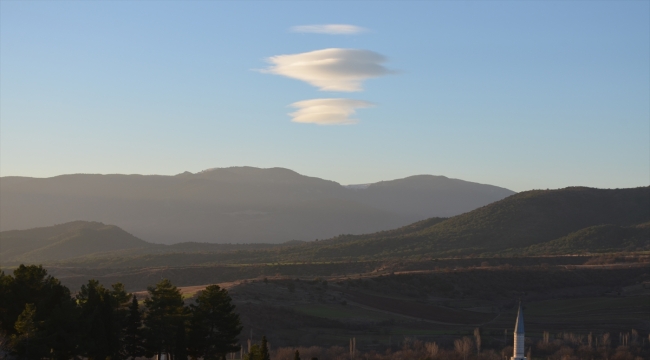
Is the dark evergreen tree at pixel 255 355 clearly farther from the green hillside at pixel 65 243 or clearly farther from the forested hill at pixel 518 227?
the green hillside at pixel 65 243

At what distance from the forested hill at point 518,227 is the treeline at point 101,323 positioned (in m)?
71.6

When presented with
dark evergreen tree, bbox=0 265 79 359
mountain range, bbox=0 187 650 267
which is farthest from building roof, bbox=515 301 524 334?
mountain range, bbox=0 187 650 267

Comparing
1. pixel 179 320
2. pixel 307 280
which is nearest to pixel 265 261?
pixel 307 280

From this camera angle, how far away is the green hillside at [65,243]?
140m

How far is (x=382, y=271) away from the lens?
8488 centimetres

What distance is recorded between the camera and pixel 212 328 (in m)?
36.4

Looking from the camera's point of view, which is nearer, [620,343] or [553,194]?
[620,343]

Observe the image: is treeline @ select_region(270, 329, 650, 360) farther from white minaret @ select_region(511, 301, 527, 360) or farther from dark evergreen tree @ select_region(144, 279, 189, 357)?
white minaret @ select_region(511, 301, 527, 360)

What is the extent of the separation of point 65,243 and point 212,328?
116003mm

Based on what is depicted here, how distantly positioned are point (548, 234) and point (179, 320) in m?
87.4

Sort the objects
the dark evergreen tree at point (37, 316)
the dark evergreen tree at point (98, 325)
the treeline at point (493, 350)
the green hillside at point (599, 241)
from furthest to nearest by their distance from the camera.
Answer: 1. the green hillside at point (599, 241)
2. the treeline at point (493, 350)
3. the dark evergreen tree at point (98, 325)
4. the dark evergreen tree at point (37, 316)

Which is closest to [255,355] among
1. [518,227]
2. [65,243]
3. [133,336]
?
[133,336]

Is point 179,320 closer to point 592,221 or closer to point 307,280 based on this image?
point 307,280

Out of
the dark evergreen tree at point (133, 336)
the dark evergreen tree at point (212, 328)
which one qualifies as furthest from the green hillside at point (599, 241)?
the dark evergreen tree at point (133, 336)
